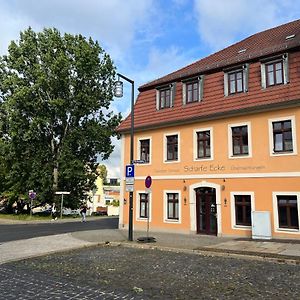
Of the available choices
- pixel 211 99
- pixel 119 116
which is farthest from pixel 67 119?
pixel 211 99

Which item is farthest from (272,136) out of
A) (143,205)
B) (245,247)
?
(143,205)

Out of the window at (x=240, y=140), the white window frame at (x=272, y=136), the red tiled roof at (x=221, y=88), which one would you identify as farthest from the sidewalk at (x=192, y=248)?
the red tiled roof at (x=221, y=88)

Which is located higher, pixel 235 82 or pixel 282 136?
pixel 235 82

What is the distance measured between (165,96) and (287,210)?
9.75 m

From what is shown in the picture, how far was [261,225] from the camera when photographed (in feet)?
52.7

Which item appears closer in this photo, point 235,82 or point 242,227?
point 242,227

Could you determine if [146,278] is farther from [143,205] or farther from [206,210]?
[143,205]

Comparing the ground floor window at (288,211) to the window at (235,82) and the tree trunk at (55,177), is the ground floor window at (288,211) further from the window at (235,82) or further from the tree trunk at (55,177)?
the tree trunk at (55,177)

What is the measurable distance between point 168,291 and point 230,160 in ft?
37.8

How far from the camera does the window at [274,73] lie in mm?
17062

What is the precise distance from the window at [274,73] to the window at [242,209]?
564cm

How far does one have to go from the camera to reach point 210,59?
22391 mm

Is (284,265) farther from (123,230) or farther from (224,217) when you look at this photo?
(123,230)

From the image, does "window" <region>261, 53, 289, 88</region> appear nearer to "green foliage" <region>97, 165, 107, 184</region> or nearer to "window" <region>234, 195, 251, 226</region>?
"window" <region>234, 195, 251, 226</region>
